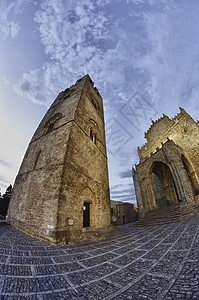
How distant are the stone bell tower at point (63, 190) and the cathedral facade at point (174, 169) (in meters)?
6.58

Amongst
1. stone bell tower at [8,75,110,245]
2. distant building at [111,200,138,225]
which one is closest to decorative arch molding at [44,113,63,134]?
stone bell tower at [8,75,110,245]

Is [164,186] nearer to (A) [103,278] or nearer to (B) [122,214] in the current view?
(B) [122,214]

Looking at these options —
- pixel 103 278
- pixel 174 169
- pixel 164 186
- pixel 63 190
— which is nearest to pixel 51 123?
pixel 63 190

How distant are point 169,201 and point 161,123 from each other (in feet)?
47.2

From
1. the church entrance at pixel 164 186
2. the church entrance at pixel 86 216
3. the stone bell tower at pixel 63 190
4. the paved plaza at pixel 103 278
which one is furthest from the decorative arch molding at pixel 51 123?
the church entrance at pixel 164 186

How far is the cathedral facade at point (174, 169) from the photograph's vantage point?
1092 cm

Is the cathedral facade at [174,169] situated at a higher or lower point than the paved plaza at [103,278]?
higher

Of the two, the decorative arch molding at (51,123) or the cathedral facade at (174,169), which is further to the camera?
the cathedral facade at (174,169)

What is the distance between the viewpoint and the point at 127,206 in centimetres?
2095

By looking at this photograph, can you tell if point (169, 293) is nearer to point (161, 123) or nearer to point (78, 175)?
point (78, 175)

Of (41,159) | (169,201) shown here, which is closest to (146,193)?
(169,201)

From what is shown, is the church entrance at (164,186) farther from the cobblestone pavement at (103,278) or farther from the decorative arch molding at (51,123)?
the cobblestone pavement at (103,278)

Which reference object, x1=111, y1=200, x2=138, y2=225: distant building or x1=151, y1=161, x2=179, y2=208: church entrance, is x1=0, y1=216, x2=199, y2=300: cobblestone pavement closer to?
x1=151, y1=161, x2=179, y2=208: church entrance

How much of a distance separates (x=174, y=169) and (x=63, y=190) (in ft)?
37.2
